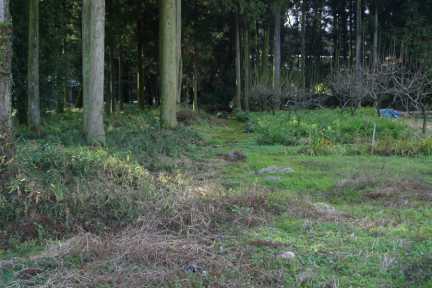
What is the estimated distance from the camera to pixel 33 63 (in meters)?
16.1

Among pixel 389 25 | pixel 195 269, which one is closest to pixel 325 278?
pixel 195 269

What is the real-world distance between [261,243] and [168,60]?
41.7 ft

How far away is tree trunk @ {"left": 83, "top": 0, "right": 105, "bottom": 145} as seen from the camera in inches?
488

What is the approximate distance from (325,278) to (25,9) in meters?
16.7

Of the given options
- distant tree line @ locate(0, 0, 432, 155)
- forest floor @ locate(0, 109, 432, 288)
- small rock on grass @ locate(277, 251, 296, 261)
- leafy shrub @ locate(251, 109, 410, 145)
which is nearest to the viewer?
forest floor @ locate(0, 109, 432, 288)

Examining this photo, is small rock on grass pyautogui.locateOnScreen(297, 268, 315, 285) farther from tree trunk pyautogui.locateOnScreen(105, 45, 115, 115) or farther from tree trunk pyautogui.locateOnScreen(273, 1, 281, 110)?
tree trunk pyautogui.locateOnScreen(273, 1, 281, 110)

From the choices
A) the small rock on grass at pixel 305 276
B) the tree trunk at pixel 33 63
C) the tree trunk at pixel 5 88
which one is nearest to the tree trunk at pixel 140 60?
the tree trunk at pixel 33 63

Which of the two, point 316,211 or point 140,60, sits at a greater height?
point 140,60

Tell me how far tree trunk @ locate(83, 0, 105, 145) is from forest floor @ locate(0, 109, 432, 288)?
3.58 m

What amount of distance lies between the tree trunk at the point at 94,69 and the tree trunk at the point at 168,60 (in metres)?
4.97

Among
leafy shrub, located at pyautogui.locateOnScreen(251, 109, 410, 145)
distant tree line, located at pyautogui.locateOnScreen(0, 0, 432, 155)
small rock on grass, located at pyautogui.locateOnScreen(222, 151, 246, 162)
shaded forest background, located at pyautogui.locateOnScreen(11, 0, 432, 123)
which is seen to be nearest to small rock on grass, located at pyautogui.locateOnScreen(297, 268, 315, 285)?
distant tree line, located at pyautogui.locateOnScreen(0, 0, 432, 155)

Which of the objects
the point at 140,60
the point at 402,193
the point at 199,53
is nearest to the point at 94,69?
the point at 402,193

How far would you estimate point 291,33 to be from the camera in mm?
43062

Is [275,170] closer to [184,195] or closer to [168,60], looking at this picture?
[184,195]
